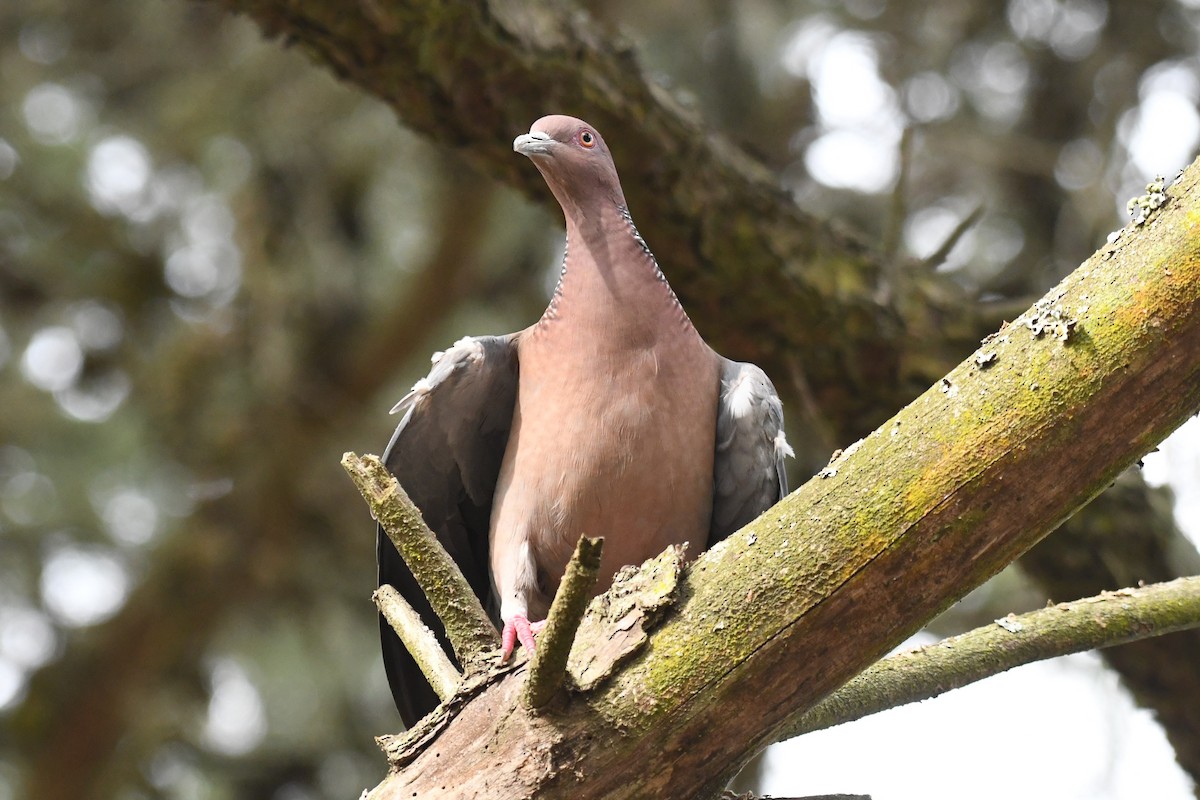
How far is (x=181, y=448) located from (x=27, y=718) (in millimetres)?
1990

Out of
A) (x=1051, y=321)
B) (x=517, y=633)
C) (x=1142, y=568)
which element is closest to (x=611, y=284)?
(x=517, y=633)

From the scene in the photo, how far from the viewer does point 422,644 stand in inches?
123

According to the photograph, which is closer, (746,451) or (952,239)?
(746,451)

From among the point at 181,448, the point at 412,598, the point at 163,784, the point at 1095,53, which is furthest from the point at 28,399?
the point at 1095,53

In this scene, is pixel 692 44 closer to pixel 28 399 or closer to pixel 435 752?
pixel 28 399

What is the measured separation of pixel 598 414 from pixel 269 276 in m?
4.17

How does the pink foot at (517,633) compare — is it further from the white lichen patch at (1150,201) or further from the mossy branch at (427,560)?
the white lichen patch at (1150,201)

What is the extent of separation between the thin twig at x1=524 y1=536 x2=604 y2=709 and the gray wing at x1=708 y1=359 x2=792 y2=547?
5.99ft

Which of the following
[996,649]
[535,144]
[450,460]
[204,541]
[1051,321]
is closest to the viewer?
[1051,321]

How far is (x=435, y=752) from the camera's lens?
9.35ft

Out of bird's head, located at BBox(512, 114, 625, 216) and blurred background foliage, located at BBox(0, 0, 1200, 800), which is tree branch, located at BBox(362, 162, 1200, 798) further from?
blurred background foliage, located at BBox(0, 0, 1200, 800)

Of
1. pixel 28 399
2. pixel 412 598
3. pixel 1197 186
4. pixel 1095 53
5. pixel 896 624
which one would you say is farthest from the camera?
pixel 28 399

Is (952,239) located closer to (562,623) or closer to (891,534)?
(891,534)

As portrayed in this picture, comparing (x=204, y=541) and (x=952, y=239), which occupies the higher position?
(x=204, y=541)
